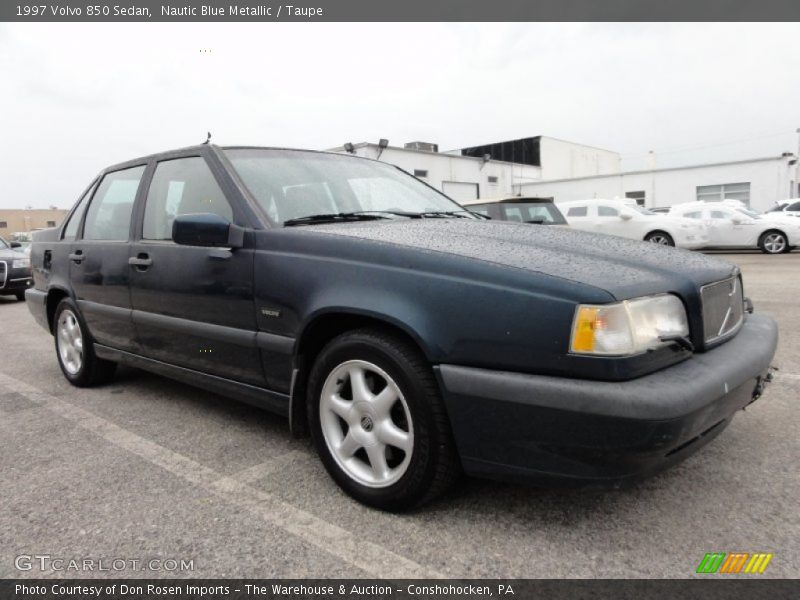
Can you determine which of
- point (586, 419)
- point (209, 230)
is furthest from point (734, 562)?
point (209, 230)

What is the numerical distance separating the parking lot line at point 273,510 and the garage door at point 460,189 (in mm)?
23689

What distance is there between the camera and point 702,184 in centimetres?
2495

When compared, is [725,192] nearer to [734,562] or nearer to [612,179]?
[612,179]

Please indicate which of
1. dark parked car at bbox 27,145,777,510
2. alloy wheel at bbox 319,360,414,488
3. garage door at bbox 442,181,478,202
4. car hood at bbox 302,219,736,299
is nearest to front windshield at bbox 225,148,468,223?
dark parked car at bbox 27,145,777,510

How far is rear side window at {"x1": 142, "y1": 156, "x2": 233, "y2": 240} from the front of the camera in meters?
2.96

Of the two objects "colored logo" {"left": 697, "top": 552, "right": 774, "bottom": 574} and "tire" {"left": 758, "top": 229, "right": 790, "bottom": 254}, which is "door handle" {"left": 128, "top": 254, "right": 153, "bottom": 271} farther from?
"tire" {"left": 758, "top": 229, "right": 790, "bottom": 254}

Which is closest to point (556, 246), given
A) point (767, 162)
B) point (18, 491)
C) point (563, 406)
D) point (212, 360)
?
point (563, 406)

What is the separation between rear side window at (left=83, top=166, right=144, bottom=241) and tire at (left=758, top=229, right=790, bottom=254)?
15.4 m

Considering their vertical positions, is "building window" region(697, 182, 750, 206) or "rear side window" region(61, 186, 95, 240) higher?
"building window" region(697, 182, 750, 206)

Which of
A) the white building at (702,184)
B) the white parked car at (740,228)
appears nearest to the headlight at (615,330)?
the white parked car at (740,228)

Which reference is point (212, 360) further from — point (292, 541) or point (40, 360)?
point (40, 360)

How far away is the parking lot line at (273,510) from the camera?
1897 mm

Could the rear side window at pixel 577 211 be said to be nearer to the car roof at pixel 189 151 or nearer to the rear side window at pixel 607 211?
the rear side window at pixel 607 211

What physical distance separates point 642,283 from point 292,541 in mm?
1509
